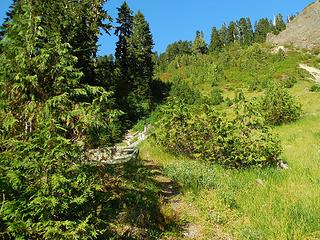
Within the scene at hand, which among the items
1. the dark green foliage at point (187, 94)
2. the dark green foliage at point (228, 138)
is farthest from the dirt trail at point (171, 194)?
the dark green foliage at point (187, 94)

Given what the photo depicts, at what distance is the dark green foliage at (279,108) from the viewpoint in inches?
907

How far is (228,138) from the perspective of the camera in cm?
1232

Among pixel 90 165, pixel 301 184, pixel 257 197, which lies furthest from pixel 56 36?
pixel 301 184

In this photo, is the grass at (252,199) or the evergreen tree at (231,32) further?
the evergreen tree at (231,32)

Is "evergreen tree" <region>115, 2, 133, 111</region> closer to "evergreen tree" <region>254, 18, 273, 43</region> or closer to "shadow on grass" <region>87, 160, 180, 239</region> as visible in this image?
"shadow on grass" <region>87, 160, 180, 239</region>

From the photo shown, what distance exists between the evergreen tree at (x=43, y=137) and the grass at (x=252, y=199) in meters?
3.00

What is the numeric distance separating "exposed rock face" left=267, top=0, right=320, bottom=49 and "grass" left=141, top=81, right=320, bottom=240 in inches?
2985

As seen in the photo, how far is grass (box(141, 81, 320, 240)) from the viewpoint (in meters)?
7.13

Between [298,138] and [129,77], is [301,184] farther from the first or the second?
[129,77]

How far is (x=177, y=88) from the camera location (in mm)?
45562

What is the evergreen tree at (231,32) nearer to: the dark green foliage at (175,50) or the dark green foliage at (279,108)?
the dark green foliage at (175,50)

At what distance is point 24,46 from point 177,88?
130 feet

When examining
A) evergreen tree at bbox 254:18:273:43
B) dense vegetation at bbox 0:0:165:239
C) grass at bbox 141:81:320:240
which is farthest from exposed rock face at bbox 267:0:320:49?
dense vegetation at bbox 0:0:165:239

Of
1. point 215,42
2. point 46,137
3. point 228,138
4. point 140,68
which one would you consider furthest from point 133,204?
point 215,42
